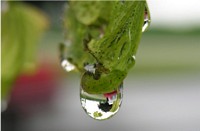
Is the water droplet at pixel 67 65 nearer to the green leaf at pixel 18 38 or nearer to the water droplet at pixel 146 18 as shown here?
the water droplet at pixel 146 18

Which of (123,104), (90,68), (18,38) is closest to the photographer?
(90,68)

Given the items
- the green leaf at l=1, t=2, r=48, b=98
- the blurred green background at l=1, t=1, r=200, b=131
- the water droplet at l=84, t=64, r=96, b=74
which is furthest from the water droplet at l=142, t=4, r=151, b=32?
the blurred green background at l=1, t=1, r=200, b=131

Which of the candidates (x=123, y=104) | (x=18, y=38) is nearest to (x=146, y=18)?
(x=18, y=38)

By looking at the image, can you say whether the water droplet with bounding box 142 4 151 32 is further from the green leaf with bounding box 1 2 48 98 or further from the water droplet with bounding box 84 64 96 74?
the green leaf with bounding box 1 2 48 98

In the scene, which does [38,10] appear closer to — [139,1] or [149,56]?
[139,1]

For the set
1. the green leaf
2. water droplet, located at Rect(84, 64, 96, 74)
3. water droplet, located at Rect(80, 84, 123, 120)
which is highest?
the green leaf

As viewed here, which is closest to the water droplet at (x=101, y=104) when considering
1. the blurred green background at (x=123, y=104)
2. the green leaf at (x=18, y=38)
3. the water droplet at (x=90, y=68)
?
the water droplet at (x=90, y=68)

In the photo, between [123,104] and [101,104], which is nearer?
[101,104]

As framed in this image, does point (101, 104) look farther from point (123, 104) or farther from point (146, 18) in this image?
point (123, 104)
